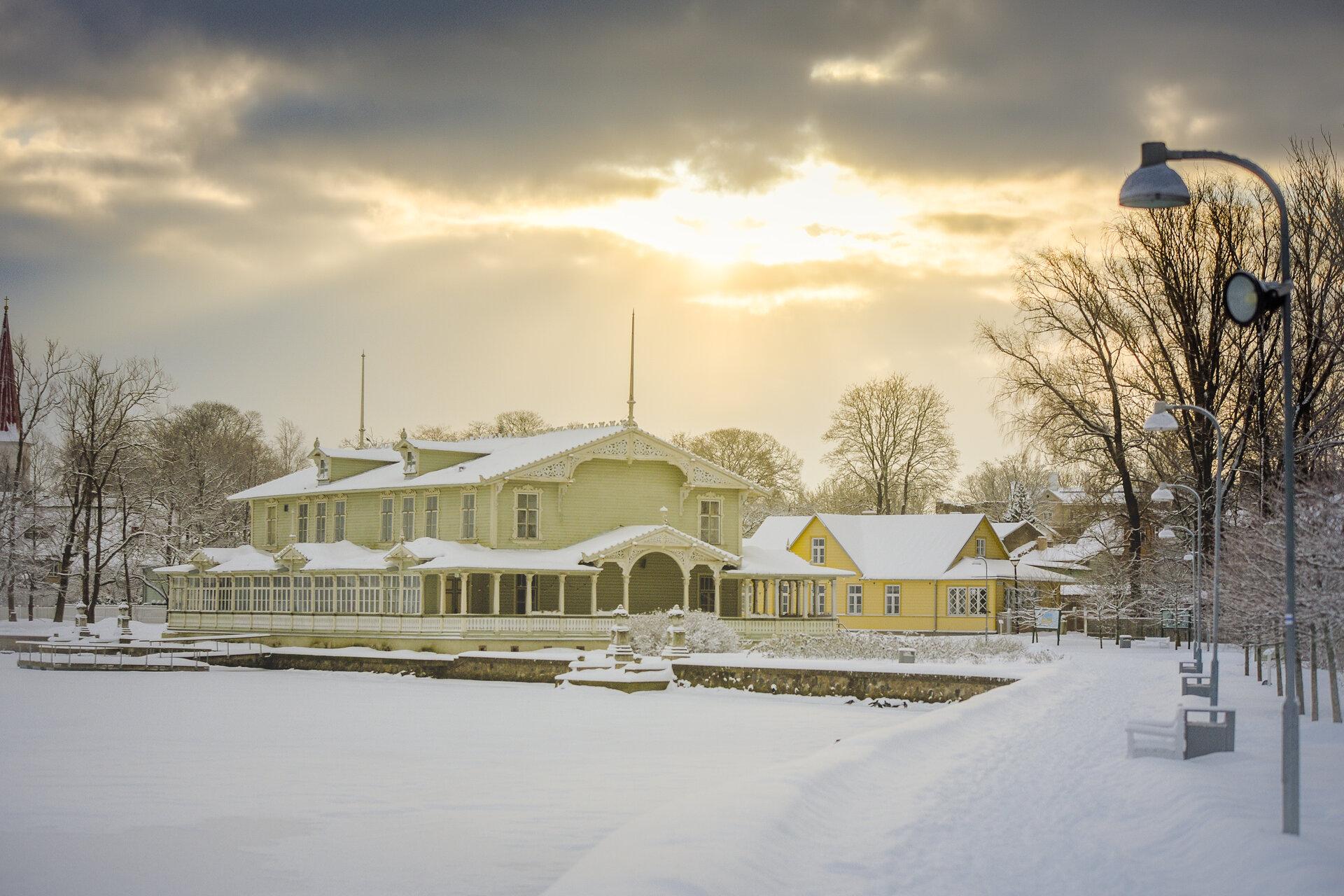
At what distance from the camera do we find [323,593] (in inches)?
1992

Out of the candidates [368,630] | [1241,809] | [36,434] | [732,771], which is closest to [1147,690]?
[732,771]

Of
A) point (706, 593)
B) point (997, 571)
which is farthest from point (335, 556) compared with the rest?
point (997, 571)

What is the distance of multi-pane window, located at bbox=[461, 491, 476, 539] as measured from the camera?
159 ft

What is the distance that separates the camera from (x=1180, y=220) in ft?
141

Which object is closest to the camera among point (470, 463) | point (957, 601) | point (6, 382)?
point (470, 463)

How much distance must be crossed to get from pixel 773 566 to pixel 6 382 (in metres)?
35.0

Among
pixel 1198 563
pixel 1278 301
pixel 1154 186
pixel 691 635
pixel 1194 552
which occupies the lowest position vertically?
pixel 691 635

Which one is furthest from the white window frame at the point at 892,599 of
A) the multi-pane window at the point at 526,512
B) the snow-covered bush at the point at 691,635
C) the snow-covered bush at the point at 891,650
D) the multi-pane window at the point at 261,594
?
the multi-pane window at the point at 261,594

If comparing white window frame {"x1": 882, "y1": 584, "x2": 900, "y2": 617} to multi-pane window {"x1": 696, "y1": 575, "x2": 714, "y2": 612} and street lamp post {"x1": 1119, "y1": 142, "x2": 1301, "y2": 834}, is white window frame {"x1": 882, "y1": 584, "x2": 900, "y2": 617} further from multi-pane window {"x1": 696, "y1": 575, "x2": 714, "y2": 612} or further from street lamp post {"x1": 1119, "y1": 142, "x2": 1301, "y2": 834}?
street lamp post {"x1": 1119, "y1": 142, "x2": 1301, "y2": 834}

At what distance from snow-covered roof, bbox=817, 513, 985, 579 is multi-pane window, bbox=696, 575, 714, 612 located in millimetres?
15058

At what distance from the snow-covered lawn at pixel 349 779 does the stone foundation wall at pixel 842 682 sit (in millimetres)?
737

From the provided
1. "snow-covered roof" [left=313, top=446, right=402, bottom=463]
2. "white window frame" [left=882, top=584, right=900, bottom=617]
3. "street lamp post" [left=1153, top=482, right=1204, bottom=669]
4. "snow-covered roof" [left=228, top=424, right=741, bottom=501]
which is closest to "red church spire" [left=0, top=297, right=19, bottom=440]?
"snow-covered roof" [left=228, top=424, right=741, bottom=501]

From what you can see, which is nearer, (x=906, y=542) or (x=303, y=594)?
(x=303, y=594)

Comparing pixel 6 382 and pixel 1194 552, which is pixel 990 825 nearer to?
pixel 1194 552
